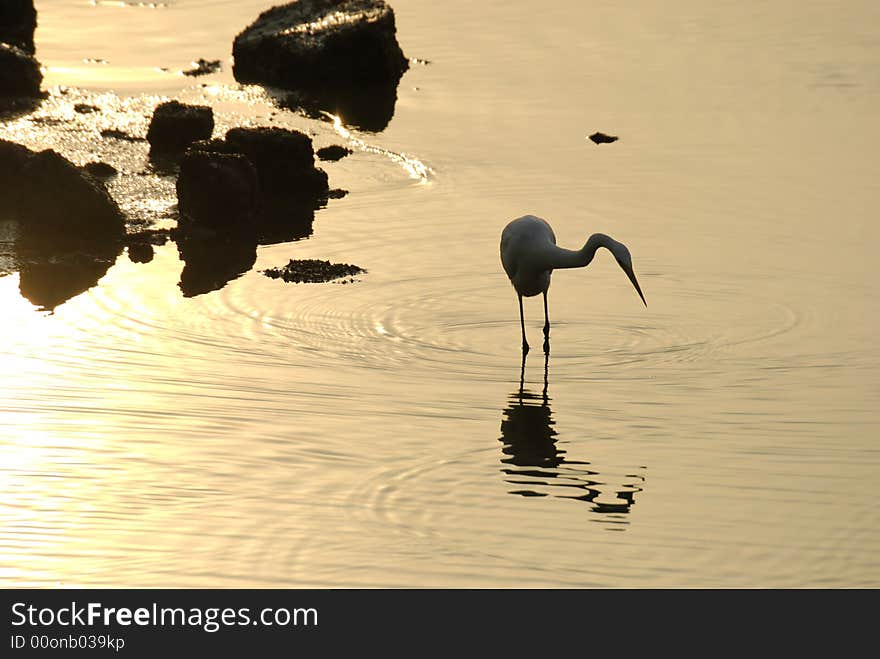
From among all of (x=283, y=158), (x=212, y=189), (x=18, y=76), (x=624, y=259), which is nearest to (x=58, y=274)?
(x=212, y=189)

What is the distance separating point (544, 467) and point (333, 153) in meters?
10.8

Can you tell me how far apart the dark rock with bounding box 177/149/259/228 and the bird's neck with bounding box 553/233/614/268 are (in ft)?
18.5

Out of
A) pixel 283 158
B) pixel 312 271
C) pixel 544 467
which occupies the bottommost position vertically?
pixel 544 467

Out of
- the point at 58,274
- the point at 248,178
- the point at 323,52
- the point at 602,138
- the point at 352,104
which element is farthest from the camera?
the point at 323,52

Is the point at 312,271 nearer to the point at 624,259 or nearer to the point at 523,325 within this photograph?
the point at 523,325

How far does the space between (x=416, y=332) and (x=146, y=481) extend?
4.10 m

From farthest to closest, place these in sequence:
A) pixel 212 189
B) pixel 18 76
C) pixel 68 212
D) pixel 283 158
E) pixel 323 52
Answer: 1. pixel 323 52
2. pixel 18 76
3. pixel 283 158
4. pixel 212 189
5. pixel 68 212

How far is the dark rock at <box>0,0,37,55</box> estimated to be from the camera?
2742 cm

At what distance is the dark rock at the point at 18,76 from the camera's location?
914 inches

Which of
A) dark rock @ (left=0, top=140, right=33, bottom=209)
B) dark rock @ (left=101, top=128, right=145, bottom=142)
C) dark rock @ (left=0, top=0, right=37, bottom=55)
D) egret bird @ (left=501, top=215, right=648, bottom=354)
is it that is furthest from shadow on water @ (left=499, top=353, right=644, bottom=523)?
dark rock @ (left=0, top=0, right=37, bottom=55)

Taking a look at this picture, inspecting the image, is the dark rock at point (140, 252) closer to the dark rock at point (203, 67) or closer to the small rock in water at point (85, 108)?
the small rock in water at point (85, 108)

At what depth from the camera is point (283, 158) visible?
19.3m

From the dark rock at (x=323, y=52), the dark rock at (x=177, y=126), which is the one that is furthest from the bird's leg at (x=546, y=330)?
the dark rock at (x=323, y=52)

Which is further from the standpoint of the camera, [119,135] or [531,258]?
[119,135]
